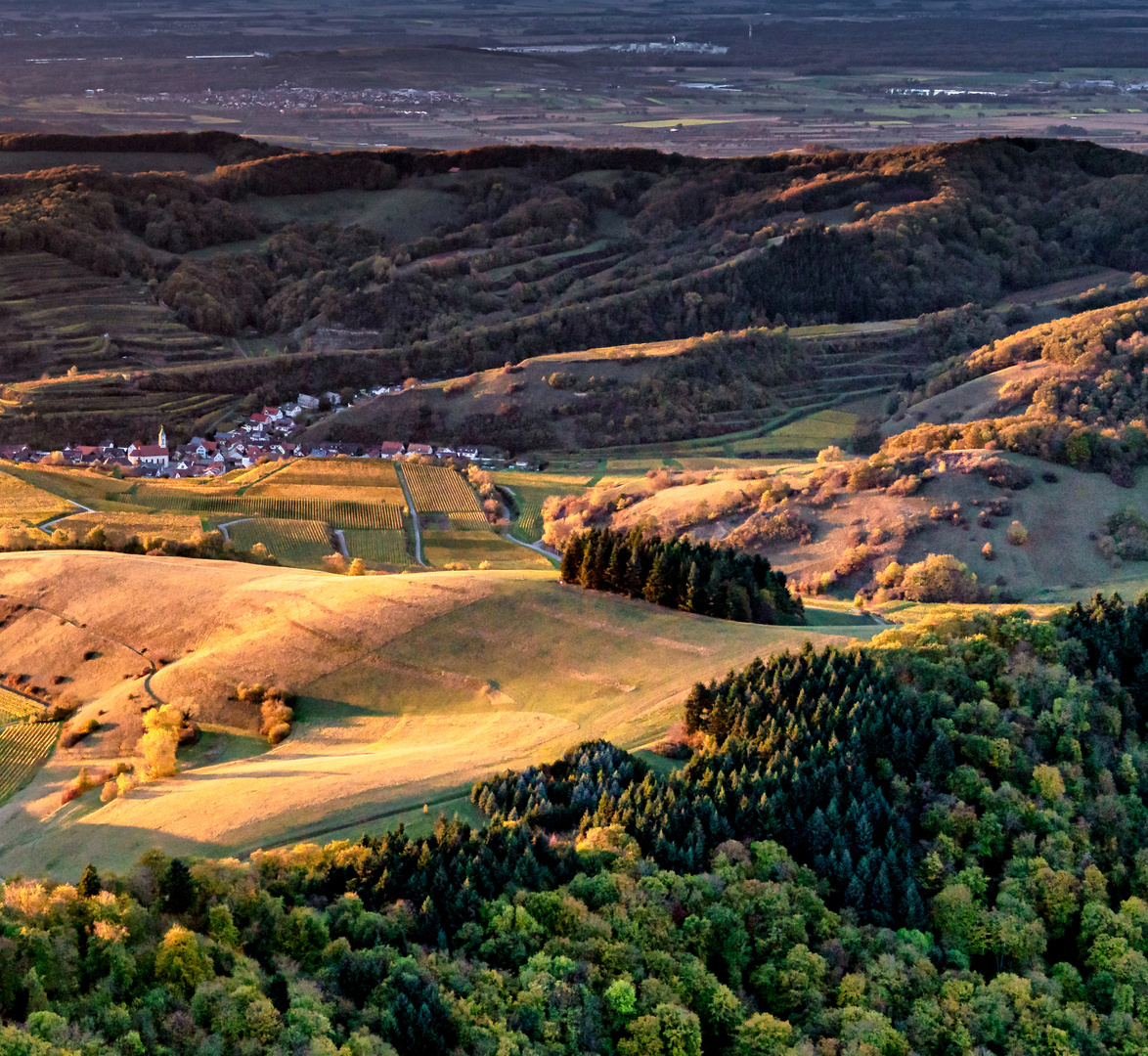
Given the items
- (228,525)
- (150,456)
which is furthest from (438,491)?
(150,456)

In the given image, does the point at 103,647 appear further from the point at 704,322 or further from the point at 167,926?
the point at 704,322

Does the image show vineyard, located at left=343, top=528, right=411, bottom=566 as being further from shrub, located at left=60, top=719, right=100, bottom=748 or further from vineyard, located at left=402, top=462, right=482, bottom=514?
shrub, located at left=60, top=719, right=100, bottom=748

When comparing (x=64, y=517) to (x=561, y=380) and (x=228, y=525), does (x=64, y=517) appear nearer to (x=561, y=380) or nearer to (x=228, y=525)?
(x=228, y=525)

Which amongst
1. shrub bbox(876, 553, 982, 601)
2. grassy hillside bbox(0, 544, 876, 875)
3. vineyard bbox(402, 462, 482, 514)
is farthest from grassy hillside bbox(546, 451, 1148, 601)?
grassy hillside bbox(0, 544, 876, 875)

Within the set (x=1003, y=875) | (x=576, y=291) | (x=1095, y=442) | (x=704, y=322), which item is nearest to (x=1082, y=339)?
(x=1095, y=442)

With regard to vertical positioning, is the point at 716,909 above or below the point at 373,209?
below

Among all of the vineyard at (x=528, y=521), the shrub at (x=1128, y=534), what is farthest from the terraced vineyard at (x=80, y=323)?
the shrub at (x=1128, y=534)
